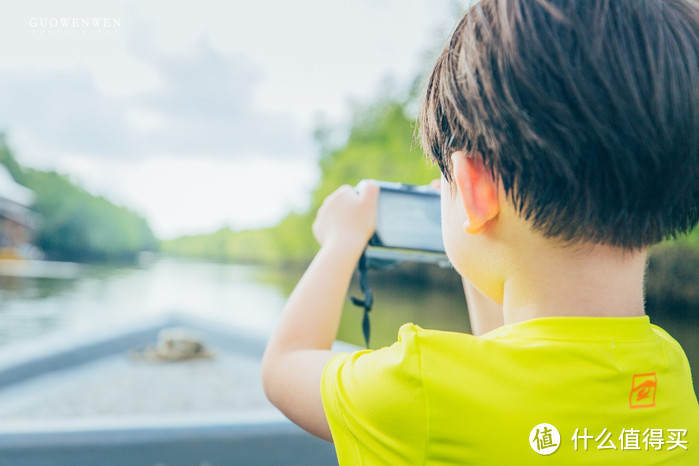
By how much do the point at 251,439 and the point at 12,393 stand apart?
977 millimetres

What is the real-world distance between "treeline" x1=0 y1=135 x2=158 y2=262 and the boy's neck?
2276 centimetres

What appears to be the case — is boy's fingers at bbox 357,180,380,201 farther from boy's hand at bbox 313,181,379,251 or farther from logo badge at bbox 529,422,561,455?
logo badge at bbox 529,422,561,455

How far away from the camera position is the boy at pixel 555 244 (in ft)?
1.11

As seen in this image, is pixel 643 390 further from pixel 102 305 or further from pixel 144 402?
pixel 102 305

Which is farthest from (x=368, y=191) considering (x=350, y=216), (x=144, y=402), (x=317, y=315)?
(x=144, y=402)

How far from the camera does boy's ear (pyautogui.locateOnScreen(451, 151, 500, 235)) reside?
0.37m

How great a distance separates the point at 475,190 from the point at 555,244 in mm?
62

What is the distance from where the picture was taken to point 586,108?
335 mm

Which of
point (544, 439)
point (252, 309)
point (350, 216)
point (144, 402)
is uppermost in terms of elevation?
point (350, 216)

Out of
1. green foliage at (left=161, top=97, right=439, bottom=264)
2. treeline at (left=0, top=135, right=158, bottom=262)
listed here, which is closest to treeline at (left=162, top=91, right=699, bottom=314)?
green foliage at (left=161, top=97, right=439, bottom=264)

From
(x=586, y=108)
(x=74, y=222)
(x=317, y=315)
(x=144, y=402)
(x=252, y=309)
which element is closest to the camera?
(x=586, y=108)

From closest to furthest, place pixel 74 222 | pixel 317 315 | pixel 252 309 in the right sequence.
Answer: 1. pixel 317 315
2. pixel 252 309
3. pixel 74 222

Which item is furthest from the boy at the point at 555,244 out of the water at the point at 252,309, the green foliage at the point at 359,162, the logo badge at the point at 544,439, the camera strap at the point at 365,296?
the green foliage at the point at 359,162

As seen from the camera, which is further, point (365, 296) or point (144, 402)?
point (144, 402)
